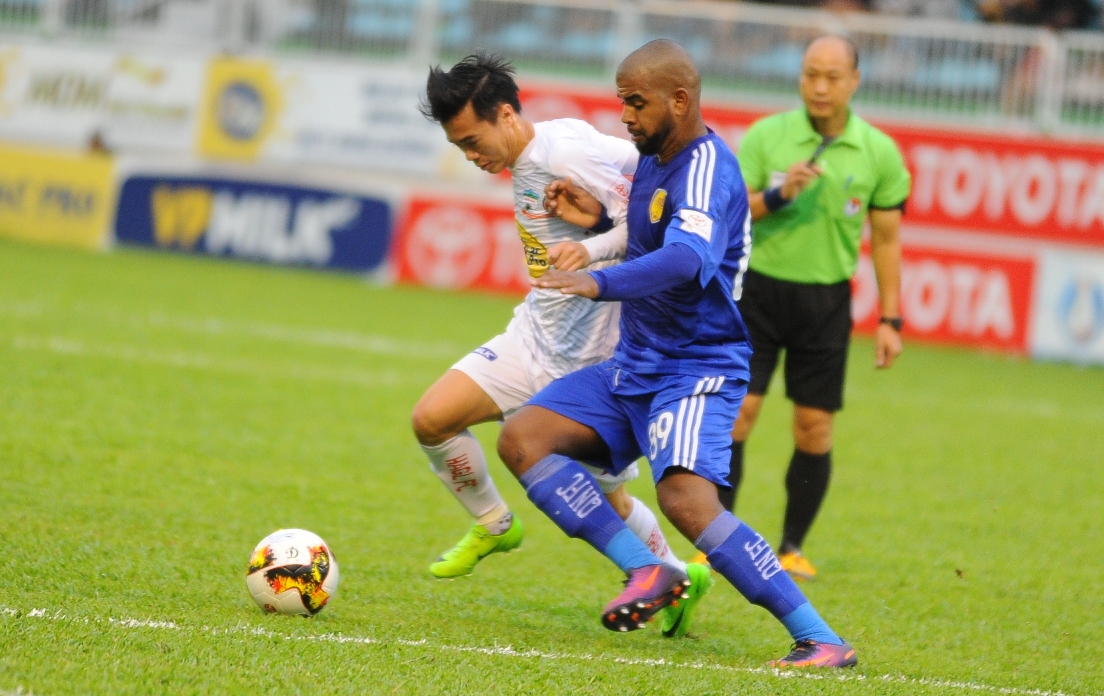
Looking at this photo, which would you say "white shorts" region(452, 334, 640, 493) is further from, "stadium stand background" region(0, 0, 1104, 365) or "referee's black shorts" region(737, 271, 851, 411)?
"stadium stand background" region(0, 0, 1104, 365)

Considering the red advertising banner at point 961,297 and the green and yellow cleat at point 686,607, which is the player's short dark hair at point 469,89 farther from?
the red advertising banner at point 961,297

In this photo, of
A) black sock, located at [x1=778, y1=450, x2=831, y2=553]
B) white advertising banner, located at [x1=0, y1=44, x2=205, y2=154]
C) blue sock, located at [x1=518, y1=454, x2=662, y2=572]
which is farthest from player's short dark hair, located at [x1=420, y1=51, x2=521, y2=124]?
white advertising banner, located at [x1=0, y1=44, x2=205, y2=154]

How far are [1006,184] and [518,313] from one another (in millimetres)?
10469

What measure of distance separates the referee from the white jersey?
1.16 m

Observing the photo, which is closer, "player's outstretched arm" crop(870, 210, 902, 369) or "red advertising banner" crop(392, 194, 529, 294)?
"player's outstretched arm" crop(870, 210, 902, 369)

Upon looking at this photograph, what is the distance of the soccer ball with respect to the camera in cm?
448

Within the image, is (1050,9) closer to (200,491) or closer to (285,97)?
(285,97)

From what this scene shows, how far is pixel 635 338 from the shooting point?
463 cm

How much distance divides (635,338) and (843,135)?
6.33 ft

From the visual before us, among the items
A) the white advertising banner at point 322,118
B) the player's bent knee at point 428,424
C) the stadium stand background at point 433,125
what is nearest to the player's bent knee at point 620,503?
the player's bent knee at point 428,424

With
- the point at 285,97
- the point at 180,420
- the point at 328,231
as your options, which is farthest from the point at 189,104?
the point at 180,420

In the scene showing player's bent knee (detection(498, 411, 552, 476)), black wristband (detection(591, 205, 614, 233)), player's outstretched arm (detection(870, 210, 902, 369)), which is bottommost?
player's bent knee (detection(498, 411, 552, 476))

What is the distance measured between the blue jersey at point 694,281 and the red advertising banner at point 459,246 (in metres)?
10.5

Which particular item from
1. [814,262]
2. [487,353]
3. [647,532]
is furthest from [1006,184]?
[487,353]
